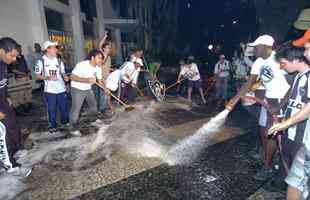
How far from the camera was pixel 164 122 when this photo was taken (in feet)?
21.5

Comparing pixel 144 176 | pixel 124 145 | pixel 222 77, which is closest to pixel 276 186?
pixel 144 176

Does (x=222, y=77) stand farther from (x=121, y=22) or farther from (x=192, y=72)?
(x=121, y=22)

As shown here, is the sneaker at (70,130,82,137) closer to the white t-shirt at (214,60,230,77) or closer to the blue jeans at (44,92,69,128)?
the blue jeans at (44,92,69,128)

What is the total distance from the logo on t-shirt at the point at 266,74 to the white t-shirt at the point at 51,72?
3679 millimetres

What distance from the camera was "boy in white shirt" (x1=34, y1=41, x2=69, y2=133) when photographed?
4.95 meters

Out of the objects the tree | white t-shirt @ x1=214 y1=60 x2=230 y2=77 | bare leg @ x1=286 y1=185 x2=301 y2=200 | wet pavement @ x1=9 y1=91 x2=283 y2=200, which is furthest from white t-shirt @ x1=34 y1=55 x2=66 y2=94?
the tree

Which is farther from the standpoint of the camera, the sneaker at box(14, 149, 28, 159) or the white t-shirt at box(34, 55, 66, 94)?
the white t-shirt at box(34, 55, 66, 94)

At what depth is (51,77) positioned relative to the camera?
16.4 feet

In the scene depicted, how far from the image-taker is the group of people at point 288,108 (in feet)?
7.23

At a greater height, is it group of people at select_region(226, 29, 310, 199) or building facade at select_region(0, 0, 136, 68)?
building facade at select_region(0, 0, 136, 68)

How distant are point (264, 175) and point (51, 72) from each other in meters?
4.06

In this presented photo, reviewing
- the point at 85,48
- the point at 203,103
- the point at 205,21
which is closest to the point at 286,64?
the point at 203,103

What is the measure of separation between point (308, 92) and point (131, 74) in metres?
5.85

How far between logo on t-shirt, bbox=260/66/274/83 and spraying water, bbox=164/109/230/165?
69 centimetres
